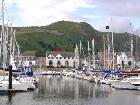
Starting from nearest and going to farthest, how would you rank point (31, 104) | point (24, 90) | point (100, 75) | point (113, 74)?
1. point (31, 104)
2. point (24, 90)
3. point (113, 74)
4. point (100, 75)

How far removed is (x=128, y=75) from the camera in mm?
90875

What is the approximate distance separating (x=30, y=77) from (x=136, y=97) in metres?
23.7

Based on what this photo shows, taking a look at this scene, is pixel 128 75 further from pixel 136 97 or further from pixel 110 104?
pixel 110 104

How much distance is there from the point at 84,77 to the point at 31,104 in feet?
235

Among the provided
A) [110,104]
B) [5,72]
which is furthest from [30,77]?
[110,104]

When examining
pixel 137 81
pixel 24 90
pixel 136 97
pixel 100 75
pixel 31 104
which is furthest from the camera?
pixel 100 75

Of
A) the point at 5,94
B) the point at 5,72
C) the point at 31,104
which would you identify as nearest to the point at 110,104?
the point at 31,104

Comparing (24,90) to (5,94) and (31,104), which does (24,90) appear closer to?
(5,94)

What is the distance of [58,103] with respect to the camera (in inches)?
2352

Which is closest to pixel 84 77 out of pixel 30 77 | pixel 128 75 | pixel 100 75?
pixel 100 75

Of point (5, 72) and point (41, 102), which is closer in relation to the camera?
point (41, 102)

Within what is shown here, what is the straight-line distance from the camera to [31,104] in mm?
58625

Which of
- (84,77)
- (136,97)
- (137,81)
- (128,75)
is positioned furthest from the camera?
(84,77)

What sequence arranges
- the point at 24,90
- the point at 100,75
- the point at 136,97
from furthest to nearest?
the point at 100,75, the point at 24,90, the point at 136,97
